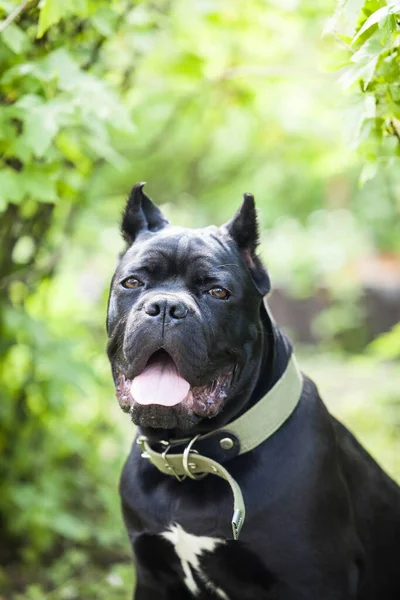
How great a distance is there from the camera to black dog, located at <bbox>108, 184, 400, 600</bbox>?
7.93ft

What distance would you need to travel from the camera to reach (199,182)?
321 inches

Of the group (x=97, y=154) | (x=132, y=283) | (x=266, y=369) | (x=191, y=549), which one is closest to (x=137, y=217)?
(x=132, y=283)

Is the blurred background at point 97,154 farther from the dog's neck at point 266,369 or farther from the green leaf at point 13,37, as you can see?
the dog's neck at point 266,369

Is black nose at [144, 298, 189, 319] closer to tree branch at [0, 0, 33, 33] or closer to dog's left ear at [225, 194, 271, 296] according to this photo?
dog's left ear at [225, 194, 271, 296]

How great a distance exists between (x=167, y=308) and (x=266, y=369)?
1.57ft

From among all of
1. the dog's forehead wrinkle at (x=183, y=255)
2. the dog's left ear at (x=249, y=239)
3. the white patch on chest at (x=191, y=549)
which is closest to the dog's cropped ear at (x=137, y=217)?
the dog's forehead wrinkle at (x=183, y=255)

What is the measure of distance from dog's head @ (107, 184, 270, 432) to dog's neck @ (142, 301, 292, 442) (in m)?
0.04

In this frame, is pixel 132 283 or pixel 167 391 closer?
pixel 167 391

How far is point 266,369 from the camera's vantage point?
8.76ft

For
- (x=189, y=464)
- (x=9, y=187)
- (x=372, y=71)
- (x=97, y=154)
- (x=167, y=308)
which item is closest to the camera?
(x=372, y=71)

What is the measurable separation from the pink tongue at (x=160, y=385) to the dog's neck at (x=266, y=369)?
0.24m

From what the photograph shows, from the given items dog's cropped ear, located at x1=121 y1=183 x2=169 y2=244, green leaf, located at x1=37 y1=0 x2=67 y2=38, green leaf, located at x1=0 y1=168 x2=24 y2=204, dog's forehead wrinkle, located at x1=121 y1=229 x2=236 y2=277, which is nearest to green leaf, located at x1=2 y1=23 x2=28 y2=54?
green leaf, located at x1=37 y1=0 x2=67 y2=38

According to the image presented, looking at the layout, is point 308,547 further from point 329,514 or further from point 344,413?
point 344,413

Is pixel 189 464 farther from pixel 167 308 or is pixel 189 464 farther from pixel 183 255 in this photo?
pixel 183 255
